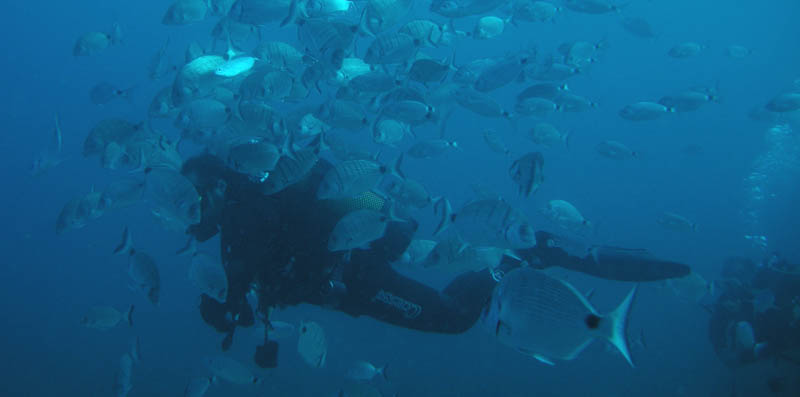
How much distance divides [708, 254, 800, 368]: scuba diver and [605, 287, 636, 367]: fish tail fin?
21.0 ft

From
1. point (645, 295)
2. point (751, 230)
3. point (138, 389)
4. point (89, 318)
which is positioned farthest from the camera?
point (751, 230)

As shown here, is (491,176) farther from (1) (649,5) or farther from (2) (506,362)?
(1) (649,5)

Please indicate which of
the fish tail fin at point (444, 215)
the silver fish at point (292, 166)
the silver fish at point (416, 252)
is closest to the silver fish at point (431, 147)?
the silver fish at point (416, 252)

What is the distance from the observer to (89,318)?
5.29m

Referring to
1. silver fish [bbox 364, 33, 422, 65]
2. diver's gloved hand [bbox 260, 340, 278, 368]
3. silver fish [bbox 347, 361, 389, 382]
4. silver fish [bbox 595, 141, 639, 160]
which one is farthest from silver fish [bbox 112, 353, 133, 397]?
silver fish [bbox 595, 141, 639, 160]

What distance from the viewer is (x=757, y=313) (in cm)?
802

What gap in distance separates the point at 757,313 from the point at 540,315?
8.24m

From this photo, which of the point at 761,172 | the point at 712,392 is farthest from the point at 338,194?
the point at 761,172

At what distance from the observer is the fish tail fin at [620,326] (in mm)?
1928

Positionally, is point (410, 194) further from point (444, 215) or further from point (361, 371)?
point (361, 371)

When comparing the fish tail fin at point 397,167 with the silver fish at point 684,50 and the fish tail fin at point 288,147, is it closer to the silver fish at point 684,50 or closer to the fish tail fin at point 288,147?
the fish tail fin at point 288,147

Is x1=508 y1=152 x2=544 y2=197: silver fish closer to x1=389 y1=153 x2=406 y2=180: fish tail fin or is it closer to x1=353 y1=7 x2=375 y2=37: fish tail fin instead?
x1=389 y1=153 x2=406 y2=180: fish tail fin

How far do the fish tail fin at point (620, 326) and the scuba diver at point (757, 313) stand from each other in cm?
641

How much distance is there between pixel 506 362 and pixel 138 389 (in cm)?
944
